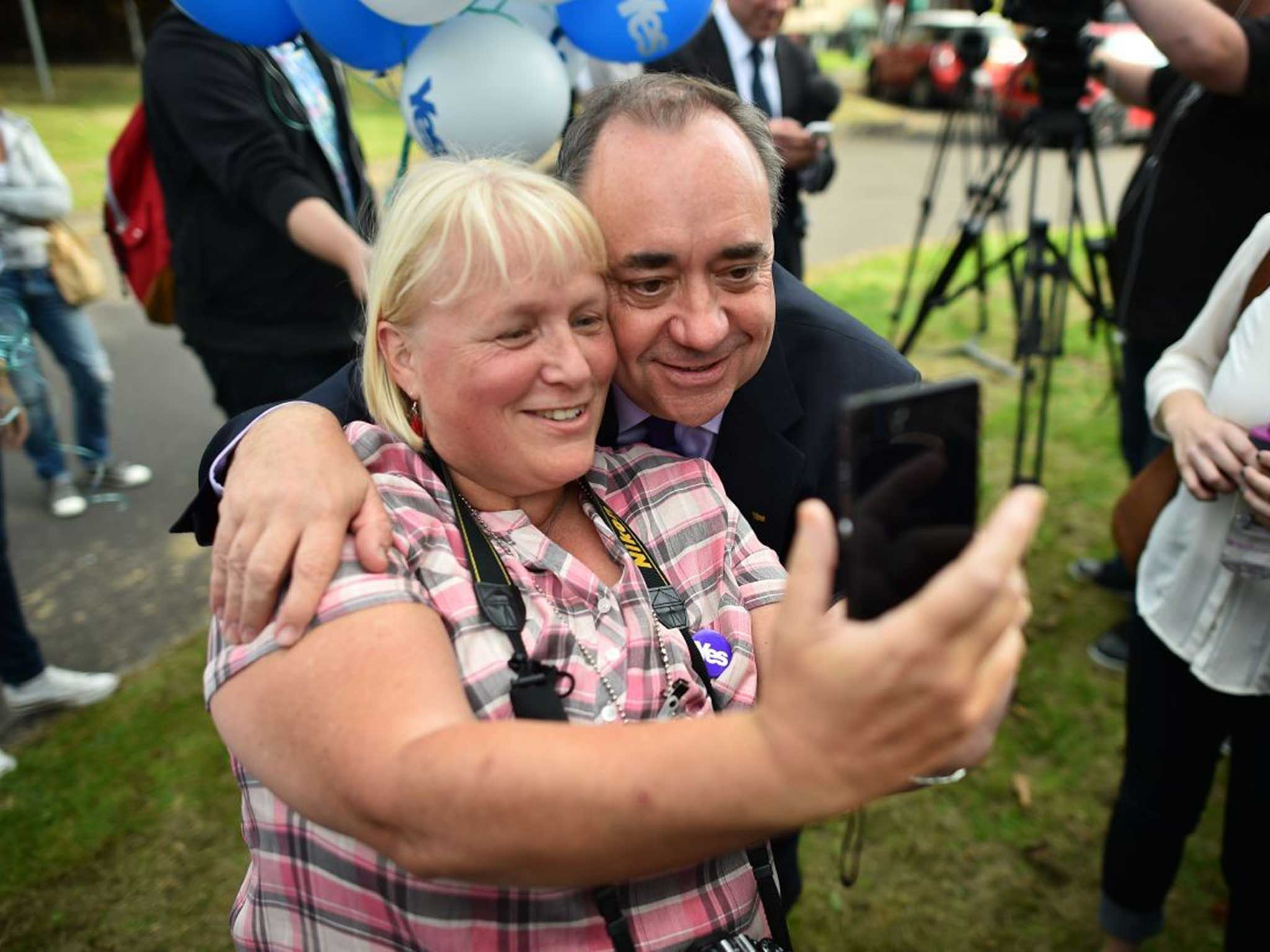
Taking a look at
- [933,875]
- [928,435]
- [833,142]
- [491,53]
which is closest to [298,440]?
[928,435]

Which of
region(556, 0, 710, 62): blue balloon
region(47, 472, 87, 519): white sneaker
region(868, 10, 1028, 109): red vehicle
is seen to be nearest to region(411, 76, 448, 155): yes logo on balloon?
region(556, 0, 710, 62): blue balloon

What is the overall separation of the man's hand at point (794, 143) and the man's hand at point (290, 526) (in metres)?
2.62

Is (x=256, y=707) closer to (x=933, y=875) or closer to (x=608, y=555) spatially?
(x=608, y=555)

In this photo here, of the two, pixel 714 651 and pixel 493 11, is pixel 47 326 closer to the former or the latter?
pixel 493 11

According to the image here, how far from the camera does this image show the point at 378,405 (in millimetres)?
1404

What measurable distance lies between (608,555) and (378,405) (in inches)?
16.5

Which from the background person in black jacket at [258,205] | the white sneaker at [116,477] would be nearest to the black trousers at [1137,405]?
the background person in black jacket at [258,205]

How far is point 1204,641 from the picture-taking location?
181 centimetres

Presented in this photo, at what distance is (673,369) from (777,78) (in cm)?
291

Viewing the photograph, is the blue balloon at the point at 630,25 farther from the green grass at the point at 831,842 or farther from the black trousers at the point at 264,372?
the green grass at the point at 831,842

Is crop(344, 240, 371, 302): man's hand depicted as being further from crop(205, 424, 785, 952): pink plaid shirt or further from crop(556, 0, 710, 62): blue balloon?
crop(205, 424, 785, 952): pink plaid shirt

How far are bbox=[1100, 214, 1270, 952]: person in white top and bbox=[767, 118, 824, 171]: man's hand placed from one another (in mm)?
1889

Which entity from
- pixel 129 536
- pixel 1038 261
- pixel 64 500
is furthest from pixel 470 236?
pixel 64 500

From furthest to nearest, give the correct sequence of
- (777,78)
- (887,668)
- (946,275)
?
(777,78) < (946,275) < (887,668)
